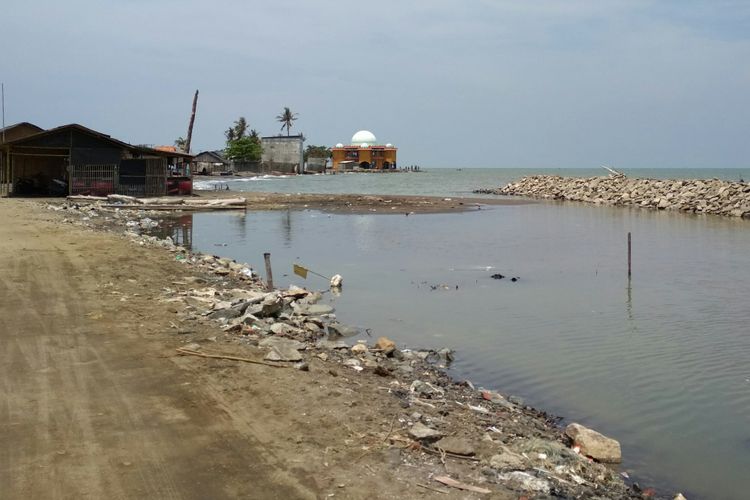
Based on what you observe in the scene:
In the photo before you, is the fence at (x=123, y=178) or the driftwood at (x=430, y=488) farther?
the fence at (x=123, y=178)

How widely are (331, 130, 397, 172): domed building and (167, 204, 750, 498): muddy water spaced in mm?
89832

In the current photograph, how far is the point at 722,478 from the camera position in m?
5.91

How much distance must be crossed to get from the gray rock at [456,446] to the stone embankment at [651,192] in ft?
125

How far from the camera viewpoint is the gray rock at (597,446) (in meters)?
5.96

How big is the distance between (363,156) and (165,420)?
4531 inches

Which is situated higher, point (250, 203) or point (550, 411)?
point (250, 203)

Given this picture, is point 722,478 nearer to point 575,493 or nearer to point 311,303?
point 575,493

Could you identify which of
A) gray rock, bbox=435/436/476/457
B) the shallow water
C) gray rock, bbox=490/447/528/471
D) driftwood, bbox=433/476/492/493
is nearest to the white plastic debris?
gray rock, bbox=435/436/476/457

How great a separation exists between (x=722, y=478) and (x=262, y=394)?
4.17 metres

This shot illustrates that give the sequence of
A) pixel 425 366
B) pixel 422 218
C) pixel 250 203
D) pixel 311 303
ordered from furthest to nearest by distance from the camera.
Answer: pixel 250 203 → pixel 422 218 → pixel 311 303 → pixel 425 366

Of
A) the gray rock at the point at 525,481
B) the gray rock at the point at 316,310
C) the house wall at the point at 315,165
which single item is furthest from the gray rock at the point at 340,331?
the house wall at the point at 315,165

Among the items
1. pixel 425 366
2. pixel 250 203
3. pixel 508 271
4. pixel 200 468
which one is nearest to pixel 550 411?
pixel 425 366

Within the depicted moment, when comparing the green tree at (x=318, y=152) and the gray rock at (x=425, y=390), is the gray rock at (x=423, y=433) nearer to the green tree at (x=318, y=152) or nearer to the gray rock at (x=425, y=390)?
the gray rock at (x=425, y=390)

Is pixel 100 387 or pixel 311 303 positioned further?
pixel 311 303
